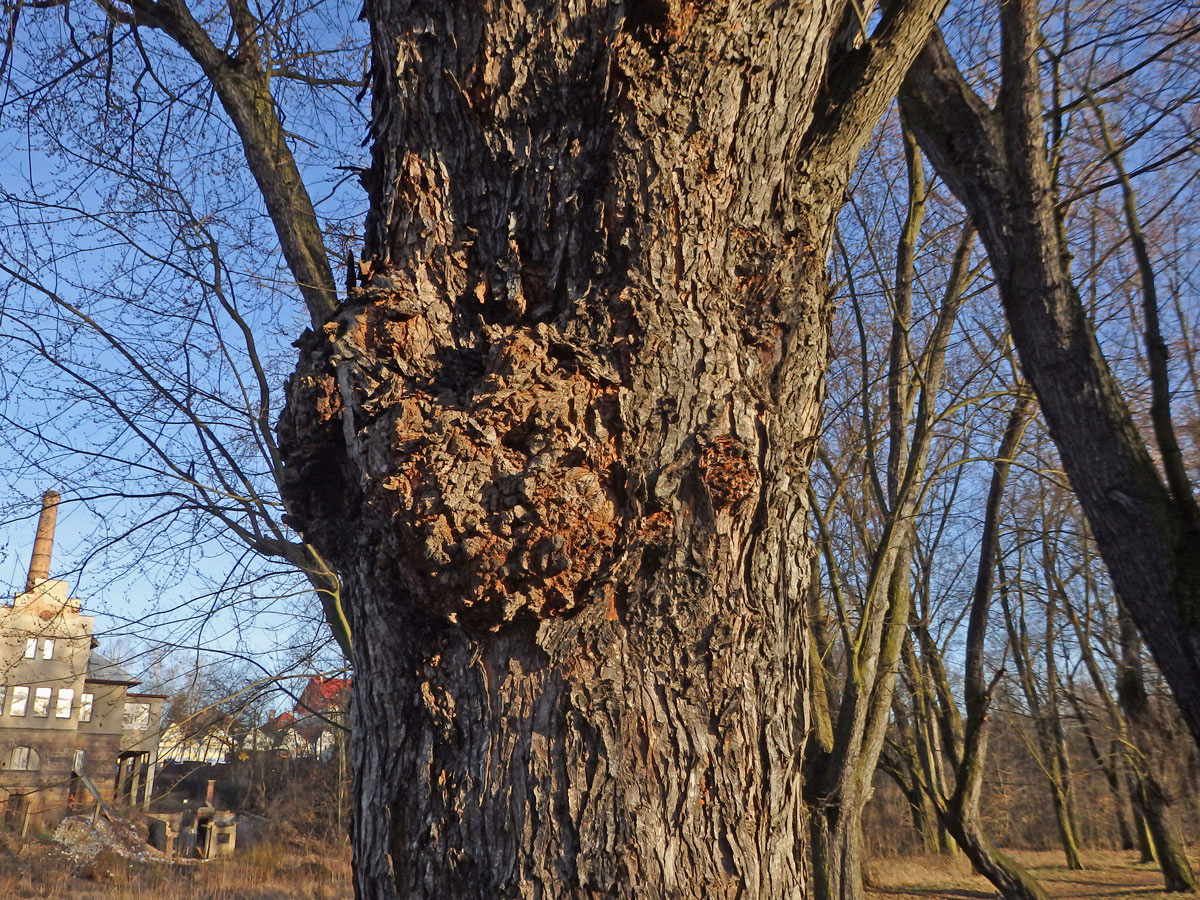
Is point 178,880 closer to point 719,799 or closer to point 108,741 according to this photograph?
point 719,799

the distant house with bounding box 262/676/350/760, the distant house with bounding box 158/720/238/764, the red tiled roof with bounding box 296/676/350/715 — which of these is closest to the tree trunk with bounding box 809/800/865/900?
the distant house with bounding box 262/676/350/760

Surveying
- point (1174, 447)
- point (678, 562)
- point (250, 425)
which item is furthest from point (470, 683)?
point (250, 425)

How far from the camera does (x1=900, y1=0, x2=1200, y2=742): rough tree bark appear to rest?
10.7 ft

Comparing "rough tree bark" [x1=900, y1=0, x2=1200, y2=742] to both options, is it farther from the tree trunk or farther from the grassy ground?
the grassy ground

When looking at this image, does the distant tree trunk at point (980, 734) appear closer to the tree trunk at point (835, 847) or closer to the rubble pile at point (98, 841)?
the tree trunk at point (835, 847)

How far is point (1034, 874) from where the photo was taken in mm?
16016

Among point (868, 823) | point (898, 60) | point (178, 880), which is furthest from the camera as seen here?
point (868, 823)

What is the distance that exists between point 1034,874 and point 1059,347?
16.2 metres

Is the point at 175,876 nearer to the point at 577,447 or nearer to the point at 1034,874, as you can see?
the point at 577,447

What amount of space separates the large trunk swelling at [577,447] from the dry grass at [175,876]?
11.2 meters

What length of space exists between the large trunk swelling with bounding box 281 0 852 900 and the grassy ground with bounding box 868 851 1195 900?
12.8 m

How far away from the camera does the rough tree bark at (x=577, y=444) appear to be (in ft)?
4.82

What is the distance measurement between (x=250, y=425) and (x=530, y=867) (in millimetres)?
5639

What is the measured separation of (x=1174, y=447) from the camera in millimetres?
3658
